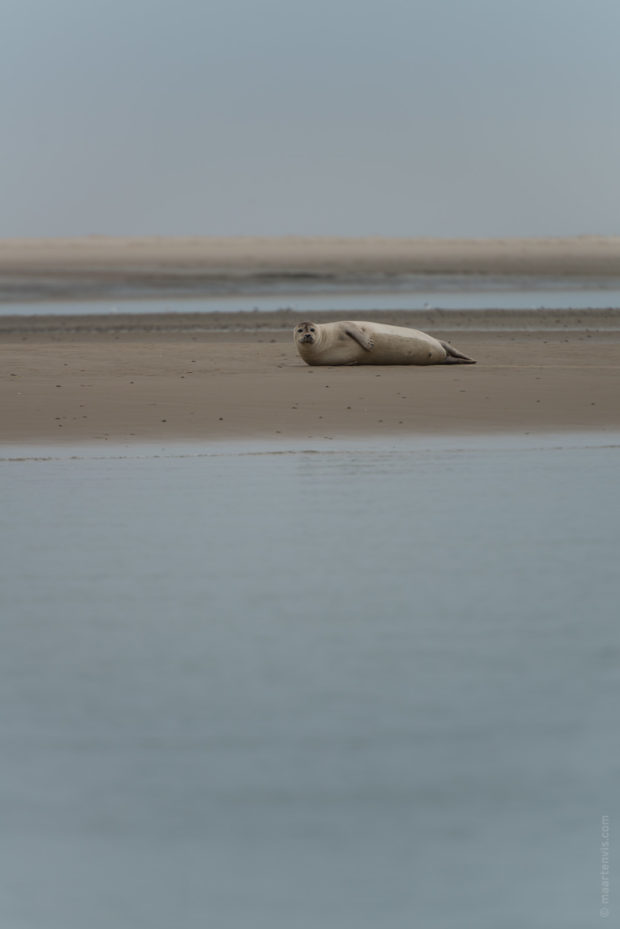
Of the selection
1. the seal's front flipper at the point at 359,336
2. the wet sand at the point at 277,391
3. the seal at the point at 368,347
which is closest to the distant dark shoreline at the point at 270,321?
the wet sand at the point at 277,391

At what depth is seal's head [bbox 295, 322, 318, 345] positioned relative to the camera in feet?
44.5

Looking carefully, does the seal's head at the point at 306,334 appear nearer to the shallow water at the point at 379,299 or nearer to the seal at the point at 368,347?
the seal at the point at 368,347

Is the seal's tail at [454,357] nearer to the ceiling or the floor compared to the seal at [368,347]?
nearer to the ceiling

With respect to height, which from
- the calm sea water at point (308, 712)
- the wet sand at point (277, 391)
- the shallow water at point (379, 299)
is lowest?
the calm sea water at point (308, 712)

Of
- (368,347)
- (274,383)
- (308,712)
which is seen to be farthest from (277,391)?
(308,712)

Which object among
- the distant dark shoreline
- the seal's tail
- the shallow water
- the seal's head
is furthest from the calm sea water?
the shallow water

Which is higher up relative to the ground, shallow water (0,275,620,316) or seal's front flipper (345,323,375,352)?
shallow water (0,275,620,316)

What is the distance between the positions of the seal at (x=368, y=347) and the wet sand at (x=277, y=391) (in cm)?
16

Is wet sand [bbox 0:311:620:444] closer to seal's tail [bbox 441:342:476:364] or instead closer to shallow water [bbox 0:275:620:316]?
seal's tail [bbox 441:342:476:364]

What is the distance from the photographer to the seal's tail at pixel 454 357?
14.2m

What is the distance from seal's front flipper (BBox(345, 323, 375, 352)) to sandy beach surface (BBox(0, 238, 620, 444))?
0.23 metres

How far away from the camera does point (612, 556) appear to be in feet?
20.0

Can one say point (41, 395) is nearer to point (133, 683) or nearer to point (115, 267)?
point (133, 683)

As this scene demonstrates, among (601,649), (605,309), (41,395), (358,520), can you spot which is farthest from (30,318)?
(601,649)
